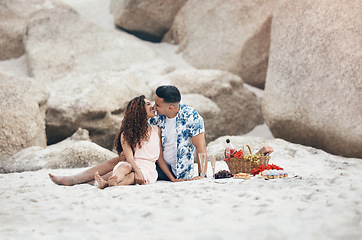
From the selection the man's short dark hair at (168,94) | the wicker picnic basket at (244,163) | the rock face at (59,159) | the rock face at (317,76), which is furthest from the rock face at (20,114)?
the rock face at (317,76)

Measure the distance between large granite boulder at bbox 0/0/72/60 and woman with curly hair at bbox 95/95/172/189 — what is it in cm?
926

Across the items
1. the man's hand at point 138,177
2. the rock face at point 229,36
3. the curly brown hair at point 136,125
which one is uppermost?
the rock face at point 229,36

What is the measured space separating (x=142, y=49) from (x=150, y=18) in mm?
1277

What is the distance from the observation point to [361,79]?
659 cm

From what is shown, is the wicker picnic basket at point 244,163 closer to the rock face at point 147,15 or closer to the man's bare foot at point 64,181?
the man's bare foot at point 64,181

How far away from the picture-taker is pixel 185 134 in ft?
14.9

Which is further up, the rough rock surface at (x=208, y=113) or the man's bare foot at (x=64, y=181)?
the rough rock surface at (x=208, y=113)

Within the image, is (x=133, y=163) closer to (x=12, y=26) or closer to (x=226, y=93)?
(x=226, y=93)

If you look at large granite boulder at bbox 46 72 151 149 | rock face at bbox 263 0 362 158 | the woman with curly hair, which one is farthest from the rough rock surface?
the woman with curly hair

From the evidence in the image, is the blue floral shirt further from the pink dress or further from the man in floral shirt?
the pink dress

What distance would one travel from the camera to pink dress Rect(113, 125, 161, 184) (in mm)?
4359

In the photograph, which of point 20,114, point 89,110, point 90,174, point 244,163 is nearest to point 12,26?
point 89,110

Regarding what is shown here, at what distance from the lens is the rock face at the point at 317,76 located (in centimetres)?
672

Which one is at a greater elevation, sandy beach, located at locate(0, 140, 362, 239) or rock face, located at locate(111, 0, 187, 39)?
rock face, located at locate(111, 0, 187, 39)
